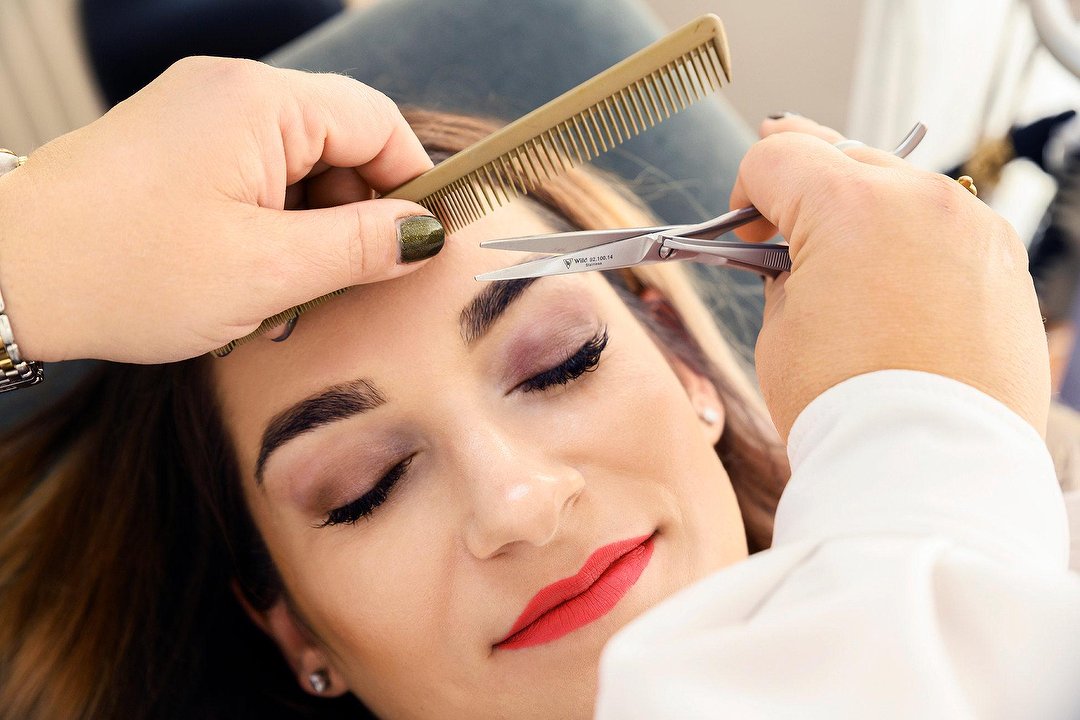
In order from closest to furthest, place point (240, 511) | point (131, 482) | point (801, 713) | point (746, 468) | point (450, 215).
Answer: point (801, 713)
point (450, 215)
point (240, 511)
point (131, 482)
point (746, 468)

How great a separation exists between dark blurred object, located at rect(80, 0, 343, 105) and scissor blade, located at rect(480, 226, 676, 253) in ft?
4.00

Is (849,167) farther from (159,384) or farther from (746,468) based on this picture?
(159,384)

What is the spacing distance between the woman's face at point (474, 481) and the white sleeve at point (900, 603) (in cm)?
31

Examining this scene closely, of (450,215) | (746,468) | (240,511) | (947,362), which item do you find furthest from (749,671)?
(746,468)

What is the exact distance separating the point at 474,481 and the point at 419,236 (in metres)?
0.25

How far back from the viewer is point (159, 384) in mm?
1113

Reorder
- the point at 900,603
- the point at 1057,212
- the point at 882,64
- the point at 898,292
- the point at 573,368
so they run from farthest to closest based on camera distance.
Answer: the point at 882,64, the point at 1057,212, the point at 573,368, the point at 898,292, the point at 900,603

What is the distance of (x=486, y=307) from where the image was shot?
0.88 metres

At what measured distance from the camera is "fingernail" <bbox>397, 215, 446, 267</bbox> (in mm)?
771

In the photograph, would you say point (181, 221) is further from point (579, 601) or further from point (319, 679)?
point (319, 679)

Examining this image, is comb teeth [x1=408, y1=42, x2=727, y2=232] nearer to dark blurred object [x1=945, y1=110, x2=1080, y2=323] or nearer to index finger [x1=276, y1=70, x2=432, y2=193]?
index finger [x1=276, y1=70, x2=432, y2=193]

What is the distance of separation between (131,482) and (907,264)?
1022 millimetres

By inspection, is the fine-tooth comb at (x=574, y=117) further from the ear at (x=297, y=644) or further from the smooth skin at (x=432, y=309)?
the ear at (x=297, y=644)

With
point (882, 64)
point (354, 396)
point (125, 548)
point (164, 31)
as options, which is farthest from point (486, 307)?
point (882, 64)
